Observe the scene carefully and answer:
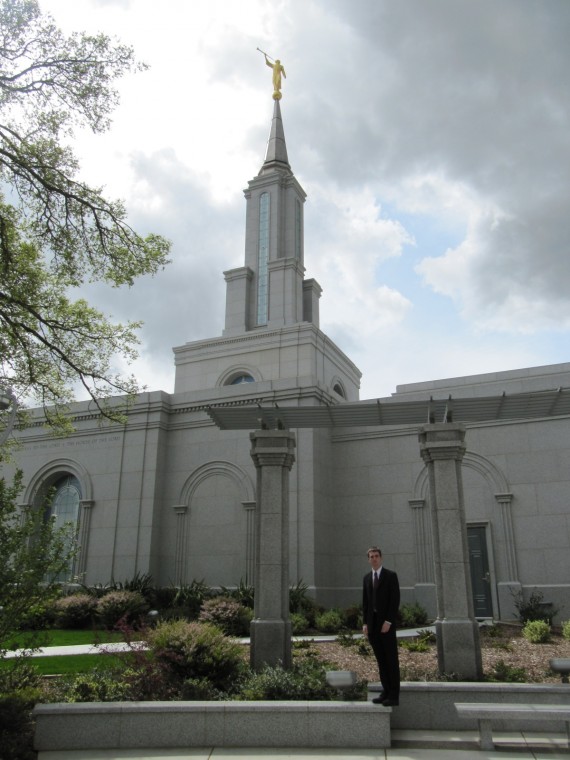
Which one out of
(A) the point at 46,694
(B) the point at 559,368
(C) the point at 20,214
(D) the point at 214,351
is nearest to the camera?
(A) the point at 46,694

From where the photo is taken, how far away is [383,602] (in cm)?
796

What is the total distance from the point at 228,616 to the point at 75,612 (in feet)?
20.0

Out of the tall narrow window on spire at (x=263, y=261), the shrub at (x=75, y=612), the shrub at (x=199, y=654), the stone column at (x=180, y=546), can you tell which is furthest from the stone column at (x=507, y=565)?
the tall narrow window on spire at (x=263, y=261)

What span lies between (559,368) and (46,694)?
18.4m

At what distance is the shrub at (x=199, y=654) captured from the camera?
8680mm

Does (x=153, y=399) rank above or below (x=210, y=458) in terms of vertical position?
above

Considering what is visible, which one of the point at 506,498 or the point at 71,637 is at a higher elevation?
the point at 506,498

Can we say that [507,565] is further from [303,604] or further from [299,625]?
A: [299,625]

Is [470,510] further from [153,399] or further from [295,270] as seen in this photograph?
[295,270]

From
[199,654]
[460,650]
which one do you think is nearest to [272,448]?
[199,654]

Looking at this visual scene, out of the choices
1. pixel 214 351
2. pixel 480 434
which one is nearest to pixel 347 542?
pixel 480 434

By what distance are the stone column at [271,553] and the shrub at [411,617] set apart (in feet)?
23.3

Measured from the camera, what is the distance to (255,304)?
30031 mm

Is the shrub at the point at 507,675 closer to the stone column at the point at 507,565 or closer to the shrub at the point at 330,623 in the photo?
the shrub at the point at 330,623
